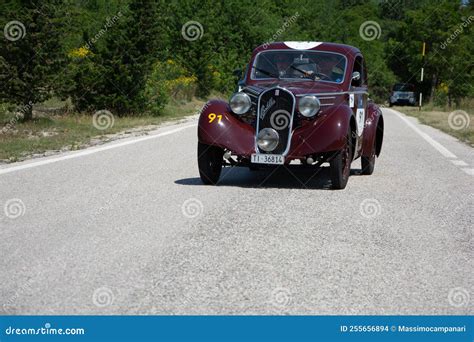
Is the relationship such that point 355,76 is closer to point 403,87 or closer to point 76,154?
point 76,154

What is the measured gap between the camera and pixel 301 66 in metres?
10.1

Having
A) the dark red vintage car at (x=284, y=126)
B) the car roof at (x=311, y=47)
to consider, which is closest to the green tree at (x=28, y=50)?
the car roof at (x=311, y=47)

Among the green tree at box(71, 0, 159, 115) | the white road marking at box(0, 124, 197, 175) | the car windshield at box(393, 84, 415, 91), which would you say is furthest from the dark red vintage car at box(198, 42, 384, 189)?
the car windshield at box(393, 84, 415, 91)

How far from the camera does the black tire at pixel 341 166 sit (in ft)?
28.3

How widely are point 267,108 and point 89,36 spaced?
15898 millimetres

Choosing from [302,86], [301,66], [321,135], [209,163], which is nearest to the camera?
[321,135]

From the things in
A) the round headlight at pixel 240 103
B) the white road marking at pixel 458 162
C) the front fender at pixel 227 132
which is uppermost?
the round headlight at pixel 240 103

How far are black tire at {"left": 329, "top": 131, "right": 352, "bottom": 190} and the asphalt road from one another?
184 mm

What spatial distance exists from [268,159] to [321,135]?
64 centimetres

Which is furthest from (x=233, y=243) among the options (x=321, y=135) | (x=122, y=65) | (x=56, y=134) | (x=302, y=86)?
(x=122, y=65)

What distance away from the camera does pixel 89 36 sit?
2358 centimetres

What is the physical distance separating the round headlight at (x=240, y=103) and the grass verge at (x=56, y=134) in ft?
14.3

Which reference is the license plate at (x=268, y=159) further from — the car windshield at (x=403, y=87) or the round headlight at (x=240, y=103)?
the car windshield at (x=403, y=87)
